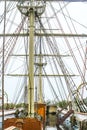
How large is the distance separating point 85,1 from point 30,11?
4280mm

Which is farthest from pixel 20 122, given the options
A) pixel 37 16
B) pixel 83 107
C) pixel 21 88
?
pixel 21 88

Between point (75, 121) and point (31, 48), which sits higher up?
point (31, 48)

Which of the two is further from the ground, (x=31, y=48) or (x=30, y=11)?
(x=30, y=11)

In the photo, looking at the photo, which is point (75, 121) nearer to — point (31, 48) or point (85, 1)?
point (31, 48)

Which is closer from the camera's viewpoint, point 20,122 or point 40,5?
point 20,122

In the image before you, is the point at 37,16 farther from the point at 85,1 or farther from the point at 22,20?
the point at 85,1

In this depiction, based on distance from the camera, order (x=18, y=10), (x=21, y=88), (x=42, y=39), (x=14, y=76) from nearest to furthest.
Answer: (x=18, y=10)
(x=42, y=39)
(x=21, y=88)
(x=14, y=76)

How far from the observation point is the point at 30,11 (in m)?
15.7

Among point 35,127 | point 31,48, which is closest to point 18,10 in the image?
point 31,48

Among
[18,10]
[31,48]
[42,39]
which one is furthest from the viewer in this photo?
[42,39]

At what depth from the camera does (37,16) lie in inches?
640

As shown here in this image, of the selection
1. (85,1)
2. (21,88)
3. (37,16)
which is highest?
(85,1)

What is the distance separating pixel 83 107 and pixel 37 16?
4.28 meters

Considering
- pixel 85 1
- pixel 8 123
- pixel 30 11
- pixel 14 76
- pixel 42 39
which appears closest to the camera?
pixel 8 123
